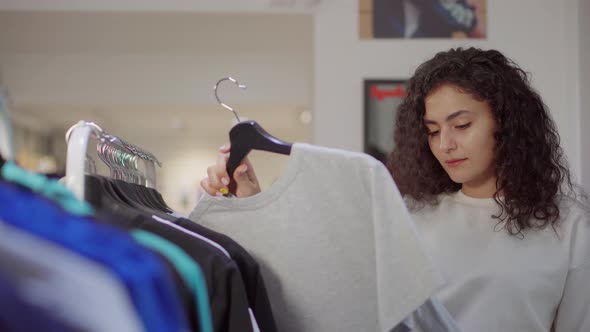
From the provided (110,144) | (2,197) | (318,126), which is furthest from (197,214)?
(318,126)

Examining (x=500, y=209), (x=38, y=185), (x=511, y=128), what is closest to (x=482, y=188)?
(x=500, y=209)

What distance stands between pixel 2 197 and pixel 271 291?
0.60 meters

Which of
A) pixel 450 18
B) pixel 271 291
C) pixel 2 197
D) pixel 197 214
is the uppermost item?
pixel 450 18

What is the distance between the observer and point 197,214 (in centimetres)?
110

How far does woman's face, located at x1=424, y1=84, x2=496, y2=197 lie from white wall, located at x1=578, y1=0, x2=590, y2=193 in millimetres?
2054

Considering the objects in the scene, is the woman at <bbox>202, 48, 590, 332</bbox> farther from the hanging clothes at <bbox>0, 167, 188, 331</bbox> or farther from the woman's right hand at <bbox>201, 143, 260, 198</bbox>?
the hanging clothes at <bbox>0, 167, 188, 331</bbox>

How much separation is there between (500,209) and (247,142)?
0.69 m

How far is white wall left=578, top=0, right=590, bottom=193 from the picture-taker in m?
3.17

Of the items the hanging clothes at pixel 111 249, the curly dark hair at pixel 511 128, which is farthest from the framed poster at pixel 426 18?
the hanging clothes at pixel 111 249

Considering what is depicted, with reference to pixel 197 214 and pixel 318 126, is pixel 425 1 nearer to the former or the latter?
pixel 318 126

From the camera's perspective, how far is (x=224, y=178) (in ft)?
3.77

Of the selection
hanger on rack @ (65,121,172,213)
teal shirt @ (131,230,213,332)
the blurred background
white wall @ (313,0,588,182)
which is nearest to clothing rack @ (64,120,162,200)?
hanger on rack @ (65,121,172,213)

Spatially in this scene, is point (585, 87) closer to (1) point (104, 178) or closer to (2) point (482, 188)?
(2) point (482, 188)

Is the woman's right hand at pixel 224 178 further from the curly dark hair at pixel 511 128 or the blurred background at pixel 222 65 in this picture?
the blurred background at pixel 222 65
